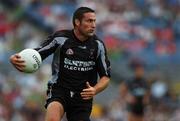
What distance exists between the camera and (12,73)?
67.0ft

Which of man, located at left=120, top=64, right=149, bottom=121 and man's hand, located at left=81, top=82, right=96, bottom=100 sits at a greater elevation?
man's hand, located at left=81, top=82, right=96, bottom=100

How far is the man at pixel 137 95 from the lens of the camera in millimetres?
16016

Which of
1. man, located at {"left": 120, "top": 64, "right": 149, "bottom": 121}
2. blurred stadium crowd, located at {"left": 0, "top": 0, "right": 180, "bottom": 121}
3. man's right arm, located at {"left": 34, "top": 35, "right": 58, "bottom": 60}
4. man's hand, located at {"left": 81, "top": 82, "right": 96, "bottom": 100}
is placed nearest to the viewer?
man's hand, located at {"left": 81, "top": 82, "right": 96, "bottom": 100}

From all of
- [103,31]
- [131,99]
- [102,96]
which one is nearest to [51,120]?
[131,99]

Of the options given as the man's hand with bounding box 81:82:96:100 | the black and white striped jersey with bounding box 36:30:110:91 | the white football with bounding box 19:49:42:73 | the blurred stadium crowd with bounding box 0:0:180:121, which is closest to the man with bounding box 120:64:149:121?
the blurred stadium crowd with bounding box 0:0:180:121

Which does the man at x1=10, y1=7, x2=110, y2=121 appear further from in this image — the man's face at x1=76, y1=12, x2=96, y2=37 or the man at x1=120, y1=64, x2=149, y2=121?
the man at x1=120, y1=64, x2=149, y2=121

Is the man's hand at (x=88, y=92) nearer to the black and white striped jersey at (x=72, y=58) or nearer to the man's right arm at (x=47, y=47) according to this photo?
the black and white striped jersey at (x=72, y=58)

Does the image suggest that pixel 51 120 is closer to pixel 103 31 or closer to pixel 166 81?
pixel 166 81

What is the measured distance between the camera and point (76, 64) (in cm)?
1020

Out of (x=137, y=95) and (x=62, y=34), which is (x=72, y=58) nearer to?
(x=62, y=34)

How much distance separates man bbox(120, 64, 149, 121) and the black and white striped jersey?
5.61 m

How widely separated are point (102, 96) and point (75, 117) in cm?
1013

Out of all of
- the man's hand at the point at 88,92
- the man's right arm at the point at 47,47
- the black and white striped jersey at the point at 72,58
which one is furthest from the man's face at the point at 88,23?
the man's hand at the point at 88,92

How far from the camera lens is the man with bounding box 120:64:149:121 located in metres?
16.0
